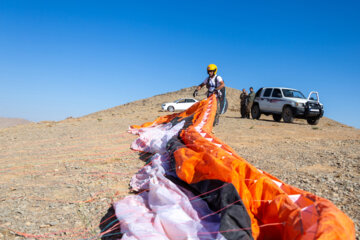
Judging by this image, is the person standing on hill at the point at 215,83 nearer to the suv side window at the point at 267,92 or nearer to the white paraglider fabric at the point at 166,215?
the white paraglider fabric at the point at 166,215

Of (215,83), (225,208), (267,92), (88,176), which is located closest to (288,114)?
(267,92)

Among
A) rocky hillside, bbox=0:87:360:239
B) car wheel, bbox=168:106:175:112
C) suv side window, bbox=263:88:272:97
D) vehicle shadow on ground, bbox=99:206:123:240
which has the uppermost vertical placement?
suv side window, bbox=263:88:272:97

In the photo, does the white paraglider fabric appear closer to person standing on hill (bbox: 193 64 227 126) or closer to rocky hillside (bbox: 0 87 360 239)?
rocky hillside (bbox: 0 87 360 239)

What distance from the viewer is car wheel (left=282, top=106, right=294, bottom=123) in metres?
12.2

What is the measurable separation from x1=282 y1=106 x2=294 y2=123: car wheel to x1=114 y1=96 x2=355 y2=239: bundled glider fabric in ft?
34.0

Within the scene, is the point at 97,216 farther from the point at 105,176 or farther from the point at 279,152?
the point at 279,152

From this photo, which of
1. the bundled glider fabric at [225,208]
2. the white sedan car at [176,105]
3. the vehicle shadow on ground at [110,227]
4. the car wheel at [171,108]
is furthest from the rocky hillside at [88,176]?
the car wheel at [171,108]

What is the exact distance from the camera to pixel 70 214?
2658 millimetres

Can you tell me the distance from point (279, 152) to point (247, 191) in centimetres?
361

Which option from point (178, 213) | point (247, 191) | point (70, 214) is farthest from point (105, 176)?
point (247, 191)

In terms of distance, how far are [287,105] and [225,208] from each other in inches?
452

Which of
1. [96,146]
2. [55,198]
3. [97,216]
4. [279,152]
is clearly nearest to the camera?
[97,216]

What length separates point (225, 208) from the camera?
1925mm

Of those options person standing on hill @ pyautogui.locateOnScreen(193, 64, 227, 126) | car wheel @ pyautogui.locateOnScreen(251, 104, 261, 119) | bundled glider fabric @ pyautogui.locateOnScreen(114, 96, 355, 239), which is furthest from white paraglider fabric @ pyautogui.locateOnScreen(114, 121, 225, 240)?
car wheel @ pyautogui.locateOnScreen(251, 104, 261, 119)
